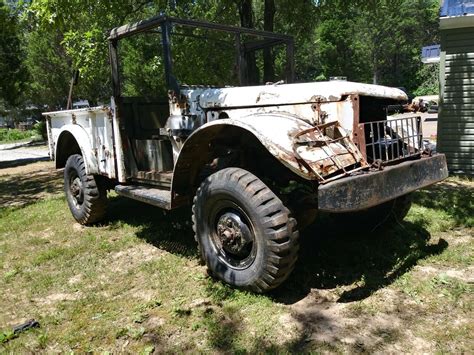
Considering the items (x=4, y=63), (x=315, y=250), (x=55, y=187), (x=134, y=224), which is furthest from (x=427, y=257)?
(x=4, y=63)

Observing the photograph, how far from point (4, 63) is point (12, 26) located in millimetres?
6758

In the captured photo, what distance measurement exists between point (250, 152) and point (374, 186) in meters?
1.22

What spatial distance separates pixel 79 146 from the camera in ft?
18.4

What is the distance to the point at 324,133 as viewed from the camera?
3434 mm

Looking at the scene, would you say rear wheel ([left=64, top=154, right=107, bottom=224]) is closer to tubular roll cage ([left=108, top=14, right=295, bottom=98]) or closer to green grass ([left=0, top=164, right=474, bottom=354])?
green grass ([left=0, top=164, right=474, bottom=354])

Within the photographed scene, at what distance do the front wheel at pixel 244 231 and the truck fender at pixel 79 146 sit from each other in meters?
2.15

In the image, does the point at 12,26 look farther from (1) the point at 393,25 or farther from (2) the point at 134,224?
(1) the point at 393,25

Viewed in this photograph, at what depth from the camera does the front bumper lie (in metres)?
2.96

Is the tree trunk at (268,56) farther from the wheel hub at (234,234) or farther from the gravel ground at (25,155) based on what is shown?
the gravel ground at (25,155)

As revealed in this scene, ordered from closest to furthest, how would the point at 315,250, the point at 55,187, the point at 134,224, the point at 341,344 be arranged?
the point at 341,344 < the point at 315,250 < the point at 134,224 < the point at 55,187

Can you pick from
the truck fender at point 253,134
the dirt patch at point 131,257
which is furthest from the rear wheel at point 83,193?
the truck fender at point 253,134

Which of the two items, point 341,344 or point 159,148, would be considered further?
point 159,148

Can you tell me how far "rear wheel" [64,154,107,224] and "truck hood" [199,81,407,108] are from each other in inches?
85.9

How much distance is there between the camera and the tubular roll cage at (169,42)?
4.34m
